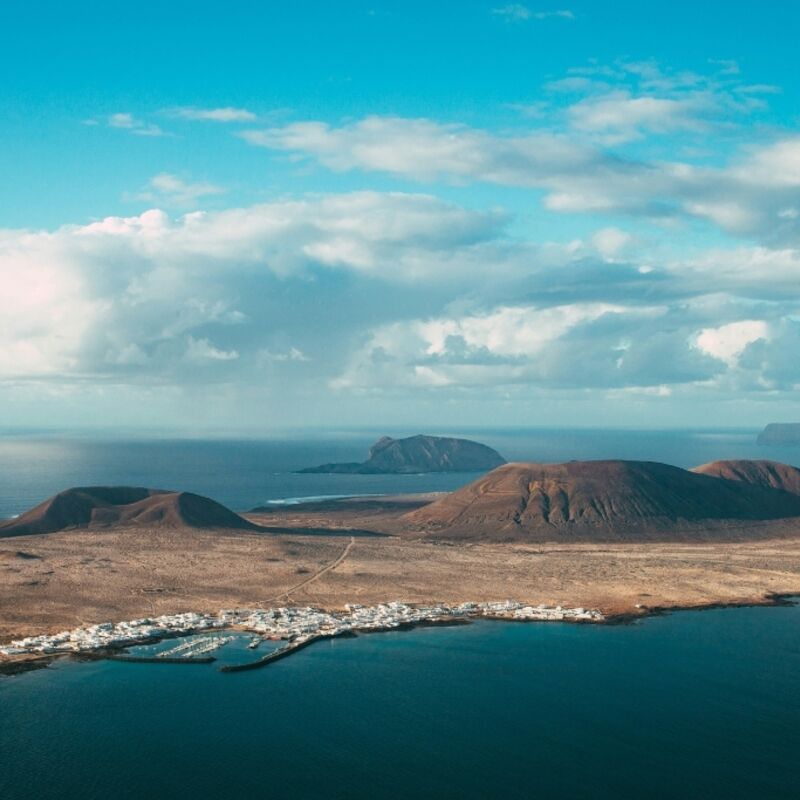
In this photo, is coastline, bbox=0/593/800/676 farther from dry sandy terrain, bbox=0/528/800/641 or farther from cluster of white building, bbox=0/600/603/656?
dry sandy terrain, bbox=0/528/800/641

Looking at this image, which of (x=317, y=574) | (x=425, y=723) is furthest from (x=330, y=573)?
(x=425, y=723)

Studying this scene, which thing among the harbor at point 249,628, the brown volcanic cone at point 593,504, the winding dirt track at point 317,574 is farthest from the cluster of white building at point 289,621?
the brown volcanic cone at point 593,504

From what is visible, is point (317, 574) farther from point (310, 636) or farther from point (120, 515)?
point (120, 515)

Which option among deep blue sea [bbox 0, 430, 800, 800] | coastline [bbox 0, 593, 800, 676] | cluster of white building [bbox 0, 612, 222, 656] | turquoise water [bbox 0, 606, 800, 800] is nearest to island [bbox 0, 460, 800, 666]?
cluster of white building [bbox 0, 612, 222, 656]

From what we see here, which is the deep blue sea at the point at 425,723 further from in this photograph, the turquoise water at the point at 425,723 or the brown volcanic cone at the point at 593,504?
the brown volcanic cone at the point at 593,504

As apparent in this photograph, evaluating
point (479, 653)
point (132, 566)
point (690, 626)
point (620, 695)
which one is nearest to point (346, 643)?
point (479, 653)

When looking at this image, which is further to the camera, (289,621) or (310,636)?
(289,621)

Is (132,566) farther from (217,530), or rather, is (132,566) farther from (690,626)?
(690,626)
